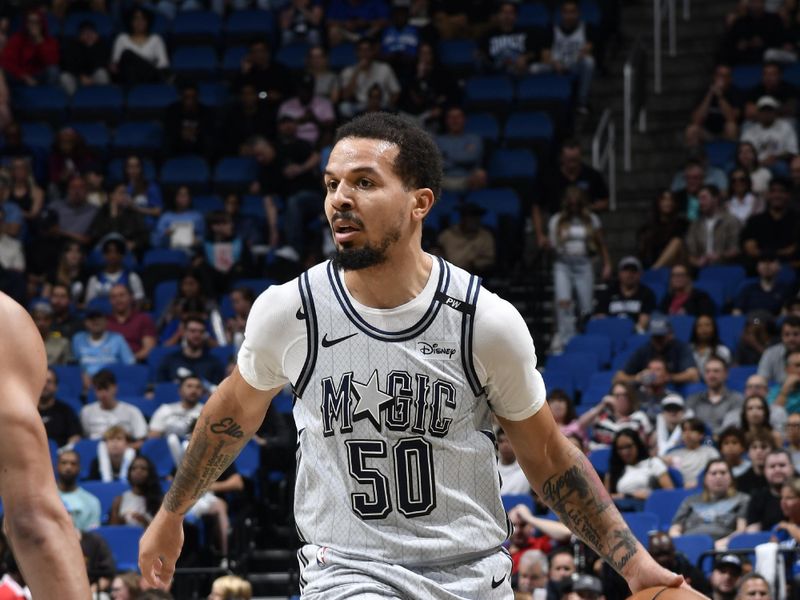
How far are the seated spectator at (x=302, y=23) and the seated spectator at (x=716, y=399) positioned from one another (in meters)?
8.22

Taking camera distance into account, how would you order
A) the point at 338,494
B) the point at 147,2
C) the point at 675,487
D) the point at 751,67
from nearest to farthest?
1. the point at 338,494
2. the point at 675,487
3. the point at 751,67
4. the point at 147,2

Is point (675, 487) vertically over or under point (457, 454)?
under

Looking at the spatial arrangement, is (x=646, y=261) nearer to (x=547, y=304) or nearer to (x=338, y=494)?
(x=547, y=304)

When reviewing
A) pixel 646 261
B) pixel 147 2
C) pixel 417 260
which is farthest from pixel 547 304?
pixel 417 260

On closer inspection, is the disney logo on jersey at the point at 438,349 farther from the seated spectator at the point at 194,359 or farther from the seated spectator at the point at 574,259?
the seated spectator at the point at 574,259

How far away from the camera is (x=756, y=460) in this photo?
11125 millimetres

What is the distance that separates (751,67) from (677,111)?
1.25 metres

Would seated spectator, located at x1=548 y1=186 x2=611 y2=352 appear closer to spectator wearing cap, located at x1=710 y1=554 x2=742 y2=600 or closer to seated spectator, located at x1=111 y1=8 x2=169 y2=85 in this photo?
spectator wearing cap, located at x1=710 y1=554 x2=742 y2=600

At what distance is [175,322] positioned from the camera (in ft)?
50.0

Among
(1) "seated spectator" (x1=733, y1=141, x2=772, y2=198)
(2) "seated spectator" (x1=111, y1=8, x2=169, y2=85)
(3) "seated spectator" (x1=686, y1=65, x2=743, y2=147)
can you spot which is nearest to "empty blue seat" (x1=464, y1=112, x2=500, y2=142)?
(3) "seated spectator" (x1=686, y1=65, x2=743, y2=147)

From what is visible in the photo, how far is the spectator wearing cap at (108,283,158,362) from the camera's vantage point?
1495 centimetres

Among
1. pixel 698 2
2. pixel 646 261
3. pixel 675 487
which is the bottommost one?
pixel 675 487

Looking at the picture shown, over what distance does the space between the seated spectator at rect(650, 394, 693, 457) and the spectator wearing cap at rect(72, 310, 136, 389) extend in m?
5.37

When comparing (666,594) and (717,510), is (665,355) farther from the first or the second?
(666,594)
